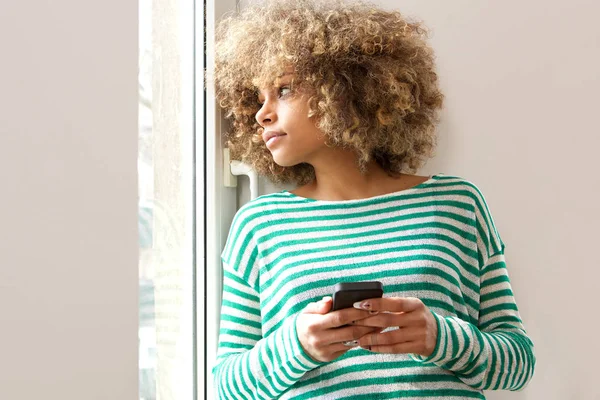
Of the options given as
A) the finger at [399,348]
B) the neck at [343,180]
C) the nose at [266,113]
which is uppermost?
the nose at [266,113]

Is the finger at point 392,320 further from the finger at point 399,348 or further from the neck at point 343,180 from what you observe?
the neck at point 343,180

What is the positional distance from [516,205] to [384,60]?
417 mm

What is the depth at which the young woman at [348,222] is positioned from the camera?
113 cm

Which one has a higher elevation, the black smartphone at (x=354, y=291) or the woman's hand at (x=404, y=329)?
the black smartphone at (x=354, y=291)

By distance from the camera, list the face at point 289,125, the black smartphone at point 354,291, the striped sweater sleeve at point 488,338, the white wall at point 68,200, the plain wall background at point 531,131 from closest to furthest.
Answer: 1. the white wall at point 68,200
2. the black smartphone at point 354,291
3. the striped sweater sleeve at point 488,338
4. the face at point 289,125
5. the plain wall background at point 531,131

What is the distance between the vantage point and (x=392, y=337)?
3.38 feet

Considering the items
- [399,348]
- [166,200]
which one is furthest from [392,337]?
[166,200]

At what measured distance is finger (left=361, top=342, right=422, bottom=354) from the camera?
103cm

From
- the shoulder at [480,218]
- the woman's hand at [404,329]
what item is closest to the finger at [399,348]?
the woman's hand at [404,329]

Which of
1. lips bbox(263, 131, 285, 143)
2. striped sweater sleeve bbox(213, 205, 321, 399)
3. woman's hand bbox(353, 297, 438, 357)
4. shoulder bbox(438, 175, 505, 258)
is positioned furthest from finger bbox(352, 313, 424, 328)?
lips bbox(263, 131, 285, 143)

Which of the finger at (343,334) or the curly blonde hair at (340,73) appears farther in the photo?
the curly blonde hair at (340,73)

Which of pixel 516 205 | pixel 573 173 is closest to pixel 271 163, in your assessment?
pixel 516 205

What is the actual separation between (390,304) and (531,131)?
0.62 m

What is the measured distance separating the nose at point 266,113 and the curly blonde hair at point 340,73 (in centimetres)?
4
